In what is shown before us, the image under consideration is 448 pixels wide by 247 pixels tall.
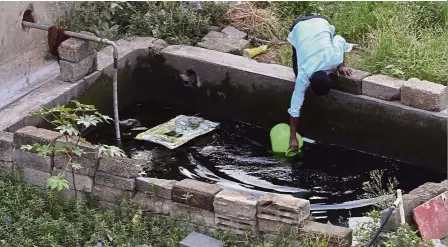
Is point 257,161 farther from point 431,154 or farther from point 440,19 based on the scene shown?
point 440,19

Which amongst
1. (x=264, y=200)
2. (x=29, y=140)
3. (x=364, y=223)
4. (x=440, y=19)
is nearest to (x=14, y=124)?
(x=29, y=140)

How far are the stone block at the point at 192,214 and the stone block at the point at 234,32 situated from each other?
3266 mm

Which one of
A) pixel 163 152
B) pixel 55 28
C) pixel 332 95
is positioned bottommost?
pixel 163 152

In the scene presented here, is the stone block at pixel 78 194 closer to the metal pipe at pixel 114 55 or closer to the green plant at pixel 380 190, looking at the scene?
the metal pipe at pixel 114 55

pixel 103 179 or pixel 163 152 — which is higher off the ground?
pixel 103 179

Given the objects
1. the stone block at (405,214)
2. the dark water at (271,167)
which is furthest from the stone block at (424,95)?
the stone block at (405,214)

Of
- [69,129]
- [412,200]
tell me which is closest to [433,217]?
[412,200]

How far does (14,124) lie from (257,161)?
2179 mm

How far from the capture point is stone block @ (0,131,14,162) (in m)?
6.68

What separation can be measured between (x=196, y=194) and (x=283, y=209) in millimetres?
662

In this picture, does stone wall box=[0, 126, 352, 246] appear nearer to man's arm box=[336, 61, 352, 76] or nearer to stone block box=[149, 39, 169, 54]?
man's arm box=[336, 61, 352, 76]

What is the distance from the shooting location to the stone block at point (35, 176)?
6605 millimetres

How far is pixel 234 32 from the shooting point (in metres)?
9.12

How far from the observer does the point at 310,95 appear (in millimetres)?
8125
